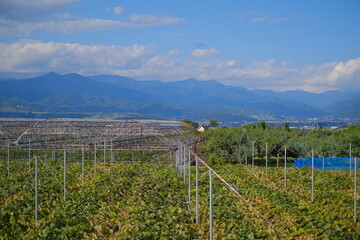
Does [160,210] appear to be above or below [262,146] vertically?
above

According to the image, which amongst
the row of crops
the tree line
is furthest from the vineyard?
the tree line

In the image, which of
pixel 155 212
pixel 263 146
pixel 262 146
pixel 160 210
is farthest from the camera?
pixel 263 146

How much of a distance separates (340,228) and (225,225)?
2.62 meters

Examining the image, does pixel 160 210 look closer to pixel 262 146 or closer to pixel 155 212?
pixel 155 212

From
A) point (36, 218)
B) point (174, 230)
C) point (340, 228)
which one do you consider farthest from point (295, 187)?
point (36, 218)

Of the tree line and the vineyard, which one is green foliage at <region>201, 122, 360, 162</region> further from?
the vineyard

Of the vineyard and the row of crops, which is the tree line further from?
the row of crops

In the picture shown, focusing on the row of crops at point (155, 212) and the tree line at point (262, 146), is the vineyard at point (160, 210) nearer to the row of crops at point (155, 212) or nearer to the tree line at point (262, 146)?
the row of crops at point (155, 212)

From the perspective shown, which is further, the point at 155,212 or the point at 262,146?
the point at 262,146

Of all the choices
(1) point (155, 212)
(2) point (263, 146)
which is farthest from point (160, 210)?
(2) point (263, 146)

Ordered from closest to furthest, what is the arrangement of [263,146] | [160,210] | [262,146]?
[160,210] < [262,146] < [263,146]

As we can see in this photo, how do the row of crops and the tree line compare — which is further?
the tree line

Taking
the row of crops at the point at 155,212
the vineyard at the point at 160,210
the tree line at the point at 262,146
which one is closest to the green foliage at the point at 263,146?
the tree line at the point at 262,146

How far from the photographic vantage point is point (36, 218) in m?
10.5
